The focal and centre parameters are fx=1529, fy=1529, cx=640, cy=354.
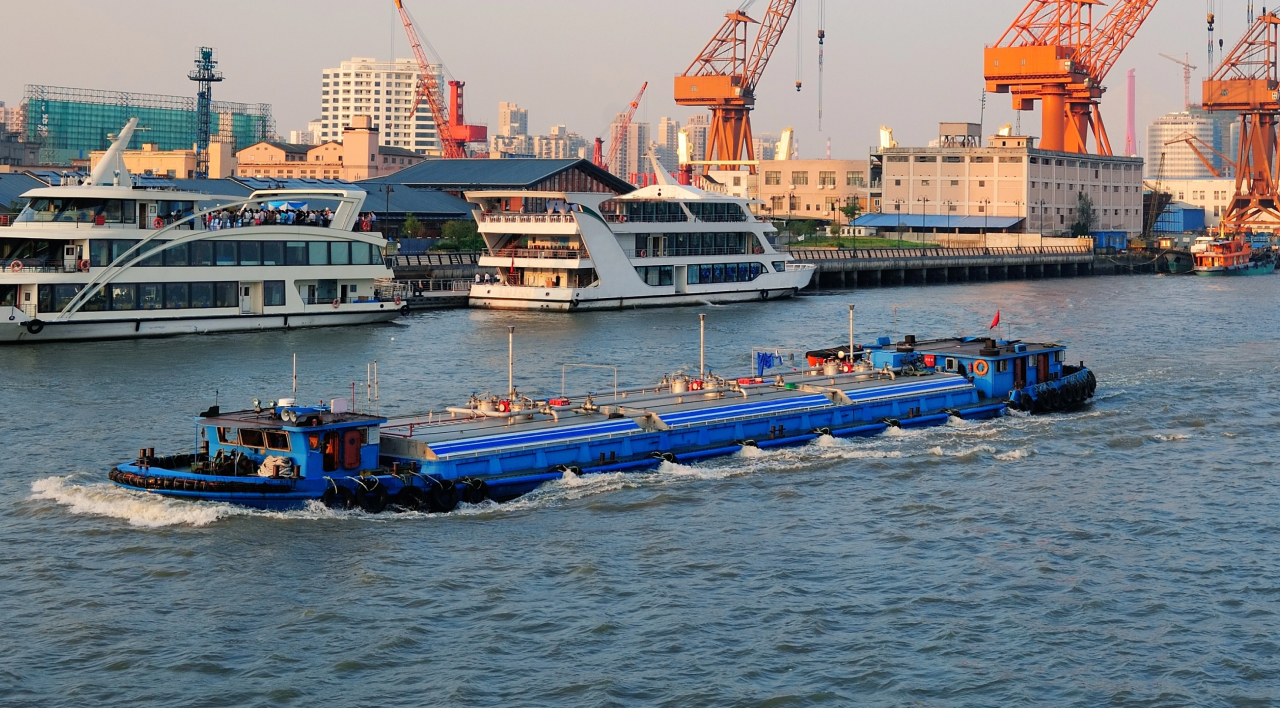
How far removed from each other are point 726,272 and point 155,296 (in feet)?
126

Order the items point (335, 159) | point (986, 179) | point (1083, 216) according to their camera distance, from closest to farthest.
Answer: point (986, 179) < point (1083, 216) < point (335, 159)

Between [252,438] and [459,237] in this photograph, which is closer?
[252,438]

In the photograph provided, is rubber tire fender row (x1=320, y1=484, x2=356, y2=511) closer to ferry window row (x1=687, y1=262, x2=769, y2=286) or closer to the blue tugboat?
the blue tugboat

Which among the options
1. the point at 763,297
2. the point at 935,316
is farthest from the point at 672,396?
the point at 763,297

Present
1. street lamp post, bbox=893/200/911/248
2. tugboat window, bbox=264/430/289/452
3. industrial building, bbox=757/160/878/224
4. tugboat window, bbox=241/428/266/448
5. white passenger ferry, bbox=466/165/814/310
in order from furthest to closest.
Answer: industrial building, bbox=757/160/878/224, street lamp post, bbox=893/200/911/248, white passenger ferry, bbox=466/165/814/310, tugboat window, bbox=241/428/266/448, tugboat window, bbox=264/430/289/452

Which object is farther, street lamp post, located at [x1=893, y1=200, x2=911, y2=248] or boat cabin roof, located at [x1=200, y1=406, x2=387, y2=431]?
street lamp post, located at [x1=893, y1=200, x2=911, y2=248]

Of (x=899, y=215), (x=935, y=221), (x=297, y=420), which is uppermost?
(x=899, y=215)

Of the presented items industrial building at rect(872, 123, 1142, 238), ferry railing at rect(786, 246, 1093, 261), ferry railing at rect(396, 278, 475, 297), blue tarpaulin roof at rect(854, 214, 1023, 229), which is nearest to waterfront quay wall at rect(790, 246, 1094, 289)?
ferry railing at rect(786, 246, 1093, 261)

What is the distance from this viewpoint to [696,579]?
2902cm

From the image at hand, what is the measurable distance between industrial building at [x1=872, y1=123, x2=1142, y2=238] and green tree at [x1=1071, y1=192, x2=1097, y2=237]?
430mm

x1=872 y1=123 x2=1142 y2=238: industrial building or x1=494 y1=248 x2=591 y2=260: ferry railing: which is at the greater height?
x1=872 y1=123 x2=1142 y2=238: industrial building

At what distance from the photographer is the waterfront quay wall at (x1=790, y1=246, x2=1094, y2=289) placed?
390 ft

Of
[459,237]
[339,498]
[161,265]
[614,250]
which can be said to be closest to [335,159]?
[459,237]

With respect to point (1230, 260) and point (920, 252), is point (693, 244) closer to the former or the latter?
point (920, 252)
